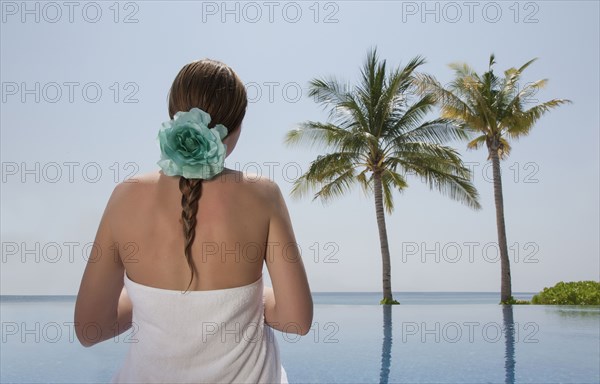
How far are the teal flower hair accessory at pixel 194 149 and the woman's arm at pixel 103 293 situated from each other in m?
0.12

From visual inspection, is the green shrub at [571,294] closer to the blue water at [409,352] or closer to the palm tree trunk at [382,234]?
the blue water at [409,352]

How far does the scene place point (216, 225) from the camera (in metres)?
1.16

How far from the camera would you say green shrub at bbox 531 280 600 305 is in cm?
1529

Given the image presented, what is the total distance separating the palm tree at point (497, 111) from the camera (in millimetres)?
15633

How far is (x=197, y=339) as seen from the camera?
1191 mm

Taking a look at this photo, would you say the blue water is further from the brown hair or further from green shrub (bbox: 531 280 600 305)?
the brown hair

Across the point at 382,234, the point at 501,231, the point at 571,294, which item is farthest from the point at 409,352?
the point at 571,294

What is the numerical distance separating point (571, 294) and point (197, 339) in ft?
53.6

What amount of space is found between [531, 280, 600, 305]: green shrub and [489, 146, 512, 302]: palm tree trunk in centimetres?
109

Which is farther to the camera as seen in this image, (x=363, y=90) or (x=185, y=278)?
(x=363, y=90)

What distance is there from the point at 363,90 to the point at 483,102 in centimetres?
330

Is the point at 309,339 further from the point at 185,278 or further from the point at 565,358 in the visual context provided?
the point at 185,278

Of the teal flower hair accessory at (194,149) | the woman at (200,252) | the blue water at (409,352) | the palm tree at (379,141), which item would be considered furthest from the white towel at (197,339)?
the palm tree at (379,141)

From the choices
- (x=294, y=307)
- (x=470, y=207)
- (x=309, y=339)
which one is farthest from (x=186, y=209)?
(x=470, y=207)
